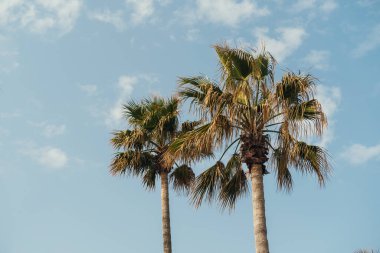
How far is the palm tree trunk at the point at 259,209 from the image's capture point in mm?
15477

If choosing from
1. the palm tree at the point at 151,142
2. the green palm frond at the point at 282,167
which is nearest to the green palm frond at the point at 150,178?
the palm tree at the point at 151,142

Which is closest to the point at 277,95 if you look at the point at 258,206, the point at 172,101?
the point at 258,206

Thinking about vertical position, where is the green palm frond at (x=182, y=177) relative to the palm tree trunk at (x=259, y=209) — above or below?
above

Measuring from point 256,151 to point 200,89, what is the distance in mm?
2684

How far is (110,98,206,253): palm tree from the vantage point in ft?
78.7

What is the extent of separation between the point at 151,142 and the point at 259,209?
9.19 metres

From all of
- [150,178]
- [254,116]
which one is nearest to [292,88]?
[254,116]

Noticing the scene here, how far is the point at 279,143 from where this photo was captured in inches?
664

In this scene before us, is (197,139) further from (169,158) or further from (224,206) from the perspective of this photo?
(224,206)

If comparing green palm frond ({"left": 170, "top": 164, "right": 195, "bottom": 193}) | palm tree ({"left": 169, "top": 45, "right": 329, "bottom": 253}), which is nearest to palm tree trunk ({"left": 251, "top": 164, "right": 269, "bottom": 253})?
palm tree ({"left": 169, "top": 45, "right": 329, "bottom": 253})

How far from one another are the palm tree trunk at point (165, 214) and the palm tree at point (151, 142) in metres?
0.04

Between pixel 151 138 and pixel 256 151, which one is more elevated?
pixel 151 138

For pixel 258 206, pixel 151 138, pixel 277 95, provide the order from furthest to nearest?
pixel 151 138
pixel 277 95
pixel 258 206

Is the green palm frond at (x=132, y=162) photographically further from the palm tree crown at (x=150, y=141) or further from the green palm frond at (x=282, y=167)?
the green palm frond at (x=282, y=167)
